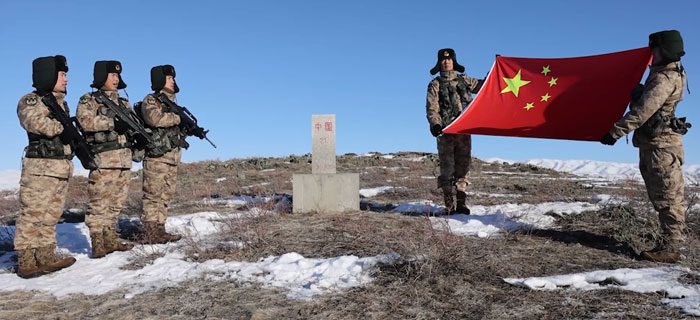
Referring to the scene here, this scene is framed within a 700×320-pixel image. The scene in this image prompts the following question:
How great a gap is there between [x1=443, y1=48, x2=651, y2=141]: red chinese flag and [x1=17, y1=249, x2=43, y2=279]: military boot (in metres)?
4.95

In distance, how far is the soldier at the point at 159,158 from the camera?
5910 mm

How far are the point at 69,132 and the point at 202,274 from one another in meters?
2.01

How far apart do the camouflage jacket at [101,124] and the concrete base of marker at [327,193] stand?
2913mm

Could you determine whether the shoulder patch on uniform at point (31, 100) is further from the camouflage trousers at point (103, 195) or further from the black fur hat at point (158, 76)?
the black fur hat at point (158, 76)

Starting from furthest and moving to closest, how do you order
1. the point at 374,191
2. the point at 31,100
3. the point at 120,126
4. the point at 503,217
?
the point at 374,191
the point at 503,217
the point at 120,126
the point at 31,100

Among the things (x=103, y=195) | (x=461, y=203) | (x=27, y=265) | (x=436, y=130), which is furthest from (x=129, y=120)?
(x=461, y=203)

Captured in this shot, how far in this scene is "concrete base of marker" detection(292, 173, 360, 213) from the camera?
25.6ft

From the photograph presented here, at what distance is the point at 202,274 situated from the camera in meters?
4.31

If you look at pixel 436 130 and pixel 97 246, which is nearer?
pixel 97 246

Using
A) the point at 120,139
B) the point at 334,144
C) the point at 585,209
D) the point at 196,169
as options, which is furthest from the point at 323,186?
the point at 196,169

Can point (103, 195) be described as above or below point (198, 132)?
below

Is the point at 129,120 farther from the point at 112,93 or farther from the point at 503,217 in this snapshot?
the point at 503,217

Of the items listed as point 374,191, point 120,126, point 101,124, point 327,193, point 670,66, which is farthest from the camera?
point 374,191

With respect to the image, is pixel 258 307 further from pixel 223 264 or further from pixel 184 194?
pixel 184 194
